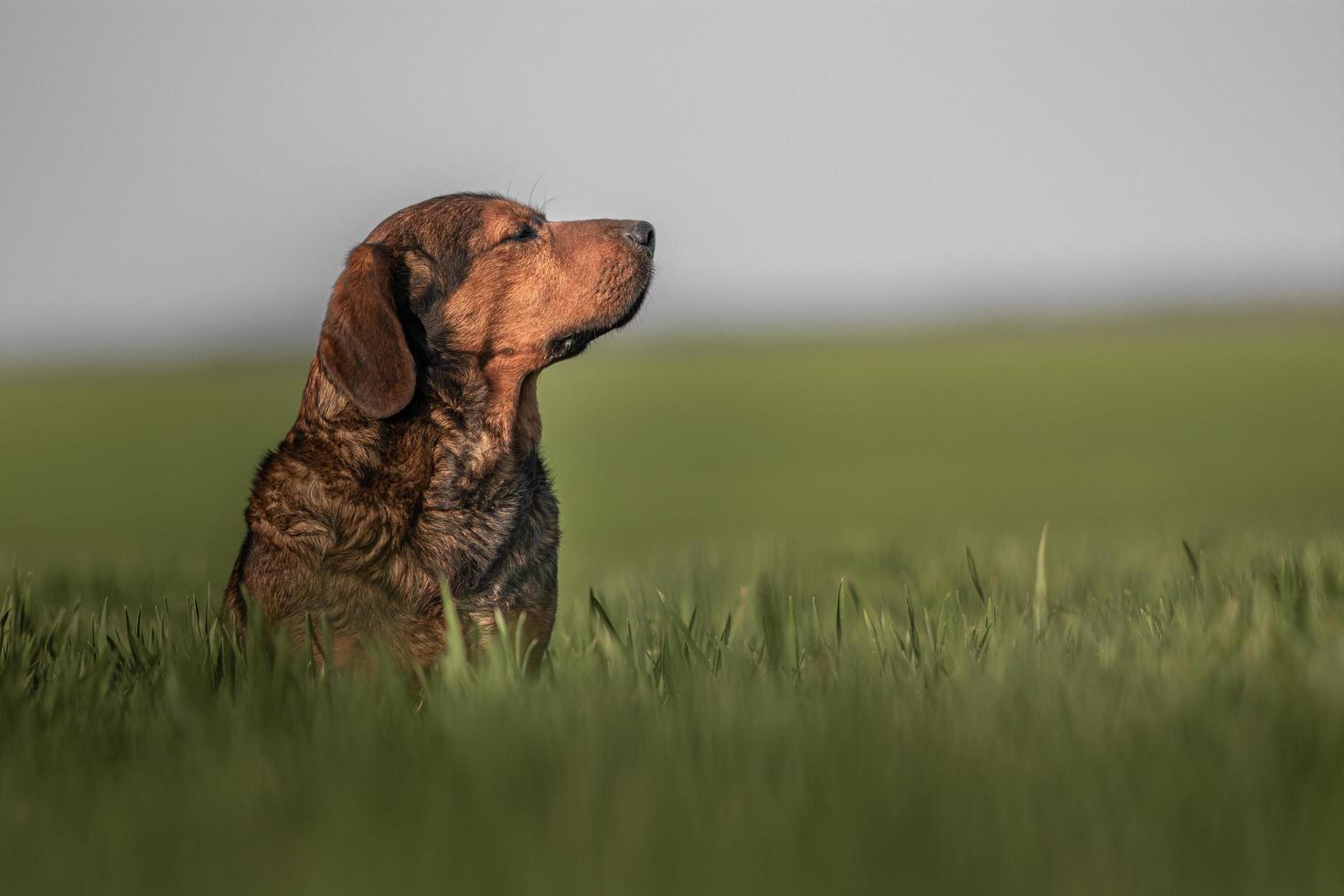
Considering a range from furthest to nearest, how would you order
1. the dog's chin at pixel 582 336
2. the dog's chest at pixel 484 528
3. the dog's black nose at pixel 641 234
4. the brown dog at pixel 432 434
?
the dog's black nose at pixel 641 234 < the dog's chin at pixel 582 336 < the dog's chest at pixel 484 528 < the brown dog at pixel 432 434

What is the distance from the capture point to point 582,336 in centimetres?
460

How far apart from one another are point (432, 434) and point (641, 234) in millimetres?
1160

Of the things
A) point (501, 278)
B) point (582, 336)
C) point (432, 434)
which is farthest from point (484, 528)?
point (501, 278)

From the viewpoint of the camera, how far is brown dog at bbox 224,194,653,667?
3.95 m

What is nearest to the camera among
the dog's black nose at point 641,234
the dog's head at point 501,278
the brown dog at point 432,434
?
the brown dog at point 432,434

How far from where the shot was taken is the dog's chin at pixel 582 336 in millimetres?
4578

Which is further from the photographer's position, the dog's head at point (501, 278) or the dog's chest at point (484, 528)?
the dog's head at point (501, 278)

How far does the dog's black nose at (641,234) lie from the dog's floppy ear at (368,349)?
39.1 inches

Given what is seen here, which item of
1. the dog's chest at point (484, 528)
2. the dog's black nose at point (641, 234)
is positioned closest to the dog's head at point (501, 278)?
the dog's black nose at point (641, 234)

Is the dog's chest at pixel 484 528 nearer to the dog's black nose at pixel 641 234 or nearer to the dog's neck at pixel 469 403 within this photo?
the dog's neck at pixel 469 403

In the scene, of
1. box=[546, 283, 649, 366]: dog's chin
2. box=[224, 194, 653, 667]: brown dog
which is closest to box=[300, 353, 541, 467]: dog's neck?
box=[224, 194, 653, 667]: brown dog

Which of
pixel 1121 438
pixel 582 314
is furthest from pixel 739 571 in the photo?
pixel 1121 438

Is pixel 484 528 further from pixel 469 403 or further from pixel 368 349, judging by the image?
pixel 368 349

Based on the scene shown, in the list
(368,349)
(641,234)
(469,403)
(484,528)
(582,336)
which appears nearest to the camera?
(368,349)
